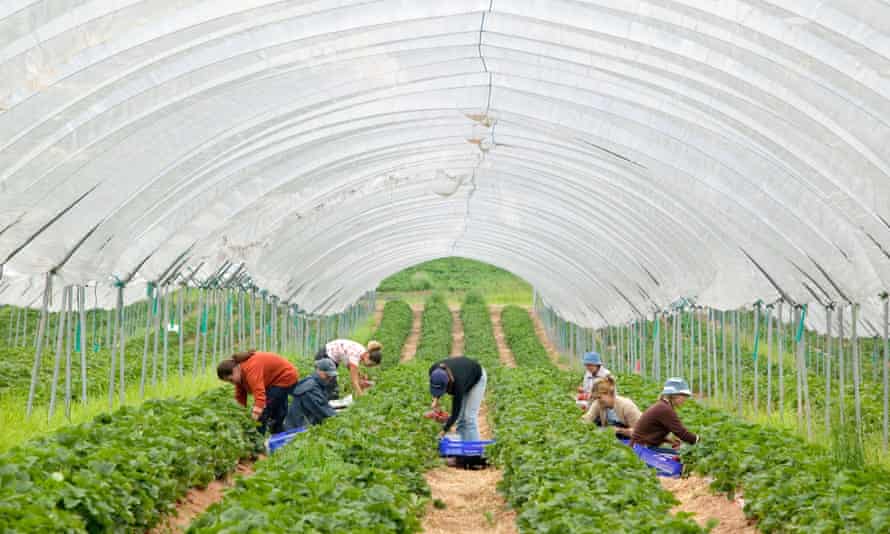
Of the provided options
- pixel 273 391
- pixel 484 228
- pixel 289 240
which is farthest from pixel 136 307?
pixel 273 391

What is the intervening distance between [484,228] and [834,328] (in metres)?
8.67

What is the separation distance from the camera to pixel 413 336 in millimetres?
45656

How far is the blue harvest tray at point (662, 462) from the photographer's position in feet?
37.3

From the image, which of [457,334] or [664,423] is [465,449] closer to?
[664,423]

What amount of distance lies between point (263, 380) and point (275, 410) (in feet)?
2.39

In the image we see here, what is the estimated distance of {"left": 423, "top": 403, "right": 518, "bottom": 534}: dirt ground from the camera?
9344 millimetres

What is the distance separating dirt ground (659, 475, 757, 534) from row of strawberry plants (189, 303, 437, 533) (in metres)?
2.16

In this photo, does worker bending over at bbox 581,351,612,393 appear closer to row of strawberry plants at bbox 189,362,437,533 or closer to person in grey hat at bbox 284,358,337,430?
row of strawberry plants at bbox 189,362,437,533

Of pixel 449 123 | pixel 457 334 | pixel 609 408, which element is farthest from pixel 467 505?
pixel 457 334

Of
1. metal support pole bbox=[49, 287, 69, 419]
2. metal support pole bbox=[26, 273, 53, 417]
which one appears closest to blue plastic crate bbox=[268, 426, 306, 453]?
metal support pole bbox=[49, 287, 69, 419]

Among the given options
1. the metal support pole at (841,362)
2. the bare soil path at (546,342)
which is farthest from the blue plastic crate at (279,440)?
the bare soil path at (546,342)

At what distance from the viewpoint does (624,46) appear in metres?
10.7

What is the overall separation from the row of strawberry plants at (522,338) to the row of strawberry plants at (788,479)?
21.7 m

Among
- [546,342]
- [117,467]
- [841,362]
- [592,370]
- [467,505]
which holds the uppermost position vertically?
[546,342]
